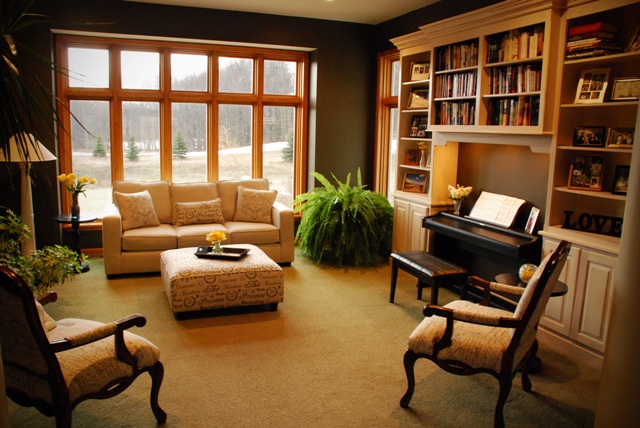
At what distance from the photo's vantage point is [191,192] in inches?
250

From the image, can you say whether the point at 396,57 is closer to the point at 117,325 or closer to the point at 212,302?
the point at 212,302

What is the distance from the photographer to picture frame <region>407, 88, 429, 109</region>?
588 centimetres

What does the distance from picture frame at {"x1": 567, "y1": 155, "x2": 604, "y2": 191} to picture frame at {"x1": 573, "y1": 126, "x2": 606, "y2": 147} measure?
0.12 metres

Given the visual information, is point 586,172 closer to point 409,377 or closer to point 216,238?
point 409,377

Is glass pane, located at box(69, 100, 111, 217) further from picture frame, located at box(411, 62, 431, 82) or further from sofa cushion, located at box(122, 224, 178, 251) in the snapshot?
picture frame, located at box(411, 62, 431, 82)

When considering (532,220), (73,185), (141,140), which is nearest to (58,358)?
(73,185)

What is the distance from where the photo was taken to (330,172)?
7277 mm

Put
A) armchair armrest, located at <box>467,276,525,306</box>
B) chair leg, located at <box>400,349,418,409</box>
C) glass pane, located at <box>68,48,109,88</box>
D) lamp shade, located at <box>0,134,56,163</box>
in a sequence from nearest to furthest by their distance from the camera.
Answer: lamp shade, located at <box>0,134,56,163</box> < chair leg, located at <box>400,349,418,409</box> < armchair armrest, located at <box>467,276,525,306</box> < glass pane, located at <box>68,48,109,88</box>

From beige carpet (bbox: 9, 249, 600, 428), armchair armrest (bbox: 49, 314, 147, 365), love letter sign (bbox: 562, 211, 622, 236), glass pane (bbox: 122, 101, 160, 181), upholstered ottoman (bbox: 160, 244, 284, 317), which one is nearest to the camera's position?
armchair armrest (bbox: 49, 314, 147, 365)

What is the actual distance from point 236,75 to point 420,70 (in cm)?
239

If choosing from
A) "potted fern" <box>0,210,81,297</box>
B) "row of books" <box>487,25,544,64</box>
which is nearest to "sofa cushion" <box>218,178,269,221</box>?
"potted fern" <box>0,210,81,297</box>

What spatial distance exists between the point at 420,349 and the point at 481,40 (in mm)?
2898

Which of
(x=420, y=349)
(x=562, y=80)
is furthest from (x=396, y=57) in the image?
(x=420, y=349)

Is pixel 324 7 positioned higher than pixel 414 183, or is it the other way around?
pixel 324 7
